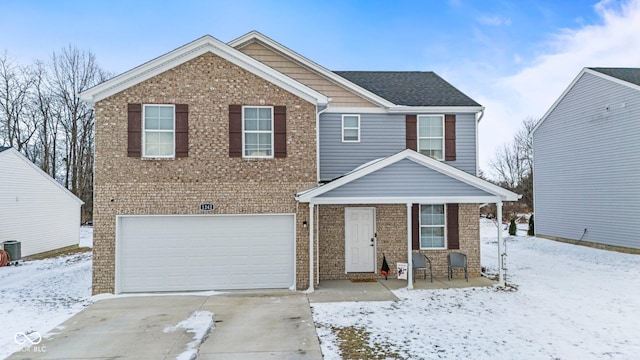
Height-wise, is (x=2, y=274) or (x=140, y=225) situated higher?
(x=140, y=225)

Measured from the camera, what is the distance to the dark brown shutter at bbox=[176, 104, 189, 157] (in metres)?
10.5

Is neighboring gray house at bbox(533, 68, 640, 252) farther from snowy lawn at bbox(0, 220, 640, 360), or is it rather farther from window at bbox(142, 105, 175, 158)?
window at bbox(142, 105, 175, 158)

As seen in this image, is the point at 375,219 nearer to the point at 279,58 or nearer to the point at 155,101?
the point at 279,58

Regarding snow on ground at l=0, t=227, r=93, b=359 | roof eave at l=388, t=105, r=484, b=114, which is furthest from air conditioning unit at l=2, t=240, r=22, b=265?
roof eave at l=388, t=105, r=484, b=114

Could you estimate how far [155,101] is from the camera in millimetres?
10422

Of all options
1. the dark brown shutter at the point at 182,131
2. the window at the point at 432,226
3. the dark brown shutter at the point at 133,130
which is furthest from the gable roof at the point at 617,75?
the dark brown shutter at the point at 133,130

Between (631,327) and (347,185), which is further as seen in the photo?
(347,185)

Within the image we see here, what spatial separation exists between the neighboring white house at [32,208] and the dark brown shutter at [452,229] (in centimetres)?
1734

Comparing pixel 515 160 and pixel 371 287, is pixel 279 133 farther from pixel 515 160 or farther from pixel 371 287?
pixel 515 160

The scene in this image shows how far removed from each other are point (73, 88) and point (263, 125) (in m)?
29.3

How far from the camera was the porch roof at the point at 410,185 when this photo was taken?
10.4 metres

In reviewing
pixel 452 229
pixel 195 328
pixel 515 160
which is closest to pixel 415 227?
pixel 452 229

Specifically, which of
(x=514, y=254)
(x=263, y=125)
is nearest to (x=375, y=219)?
(x=263, y=125)

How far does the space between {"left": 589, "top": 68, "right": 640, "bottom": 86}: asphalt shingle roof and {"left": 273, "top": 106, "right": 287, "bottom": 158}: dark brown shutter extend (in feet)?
48.3
